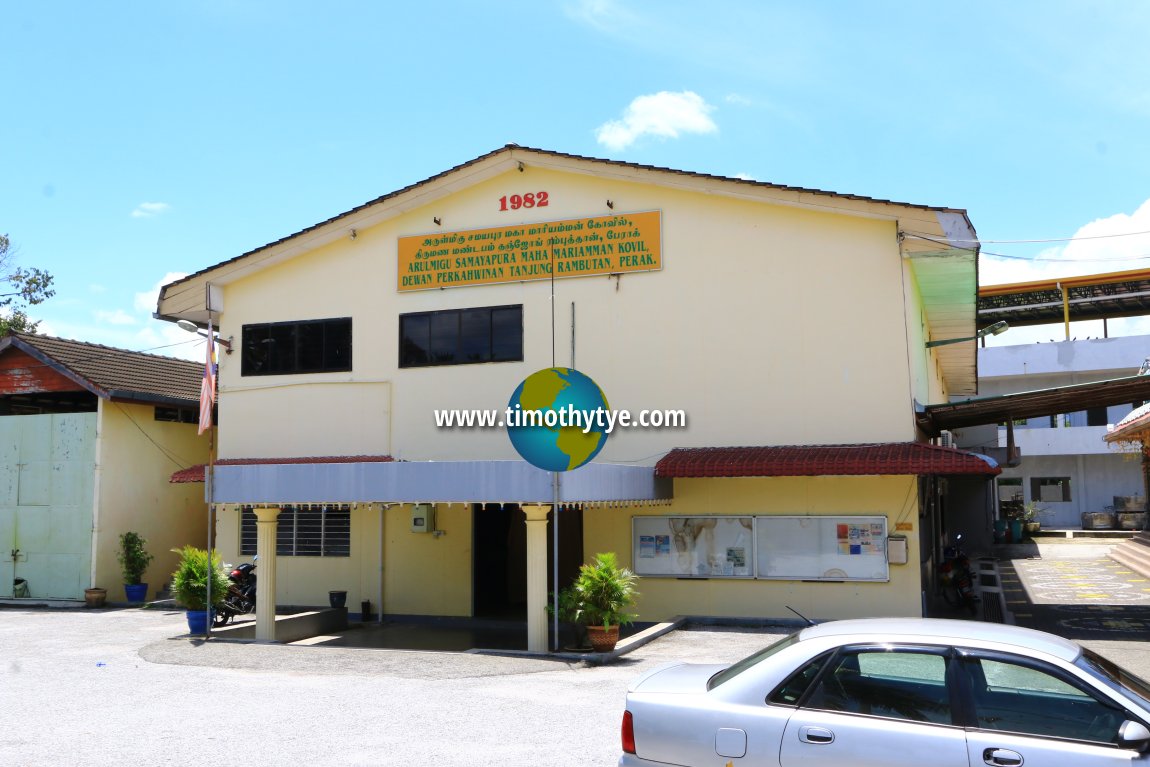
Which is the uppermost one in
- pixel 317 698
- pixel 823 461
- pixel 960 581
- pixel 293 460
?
pixel 293 460

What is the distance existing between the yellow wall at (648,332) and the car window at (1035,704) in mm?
10385

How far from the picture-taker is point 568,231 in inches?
685

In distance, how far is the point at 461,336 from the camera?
18.1m

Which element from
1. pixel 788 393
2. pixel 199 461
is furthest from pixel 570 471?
pixel 199 461

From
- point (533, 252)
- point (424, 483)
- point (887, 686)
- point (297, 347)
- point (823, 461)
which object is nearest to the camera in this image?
point (887, 686)

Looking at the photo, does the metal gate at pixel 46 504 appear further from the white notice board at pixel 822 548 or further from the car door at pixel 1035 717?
the car door at pixel 1035 717

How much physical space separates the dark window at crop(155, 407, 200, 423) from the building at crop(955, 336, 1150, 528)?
31103mm

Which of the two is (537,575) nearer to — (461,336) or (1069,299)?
(461,336)

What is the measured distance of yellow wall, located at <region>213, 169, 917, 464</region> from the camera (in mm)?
15625

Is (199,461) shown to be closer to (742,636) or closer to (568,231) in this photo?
(568,231)

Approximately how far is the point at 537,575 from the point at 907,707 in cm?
859

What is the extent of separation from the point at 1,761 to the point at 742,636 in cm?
992

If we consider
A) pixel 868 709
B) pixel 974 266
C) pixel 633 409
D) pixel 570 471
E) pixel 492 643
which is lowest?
pixel 492 643

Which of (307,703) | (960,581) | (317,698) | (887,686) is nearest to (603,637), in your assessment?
(317,698)
